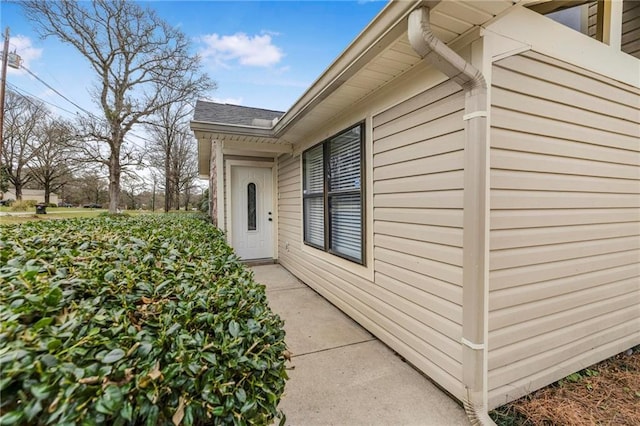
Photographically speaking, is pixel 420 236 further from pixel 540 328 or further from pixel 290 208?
pixel 290 208

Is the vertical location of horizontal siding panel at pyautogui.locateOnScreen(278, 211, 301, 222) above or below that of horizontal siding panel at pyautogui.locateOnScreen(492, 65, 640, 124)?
below

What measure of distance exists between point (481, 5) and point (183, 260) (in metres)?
2.26

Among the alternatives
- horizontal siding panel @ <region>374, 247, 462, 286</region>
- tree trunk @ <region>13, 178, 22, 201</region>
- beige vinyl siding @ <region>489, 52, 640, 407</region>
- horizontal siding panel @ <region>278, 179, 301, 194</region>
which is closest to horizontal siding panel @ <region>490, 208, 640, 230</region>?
beige vinyl siding @ <region>489, 52, 640, 407</region>

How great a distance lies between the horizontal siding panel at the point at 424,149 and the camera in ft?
6.23

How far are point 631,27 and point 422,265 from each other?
312 cm

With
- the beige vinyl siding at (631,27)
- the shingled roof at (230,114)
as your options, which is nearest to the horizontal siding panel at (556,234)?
the beige vinyl siding at (631,27)

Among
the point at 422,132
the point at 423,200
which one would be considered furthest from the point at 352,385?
the point at 422,132

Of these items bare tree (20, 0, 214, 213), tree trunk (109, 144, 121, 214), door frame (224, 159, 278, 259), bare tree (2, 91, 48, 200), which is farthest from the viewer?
bare tree (2, 91, 48, 200)

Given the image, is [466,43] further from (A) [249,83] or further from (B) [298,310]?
(A) [249,83]

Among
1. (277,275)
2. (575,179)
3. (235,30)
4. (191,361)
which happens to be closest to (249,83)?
(235,30)

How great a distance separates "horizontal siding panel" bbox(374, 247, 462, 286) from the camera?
6.33ft

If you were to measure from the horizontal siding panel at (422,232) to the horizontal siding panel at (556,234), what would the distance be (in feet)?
0.73

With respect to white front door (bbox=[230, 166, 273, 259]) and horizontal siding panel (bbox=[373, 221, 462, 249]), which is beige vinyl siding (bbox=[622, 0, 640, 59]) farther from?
white front door (bbox=[230, 166, 273, 259])

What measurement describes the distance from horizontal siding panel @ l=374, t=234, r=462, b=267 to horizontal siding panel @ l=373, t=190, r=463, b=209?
0.29 meters
